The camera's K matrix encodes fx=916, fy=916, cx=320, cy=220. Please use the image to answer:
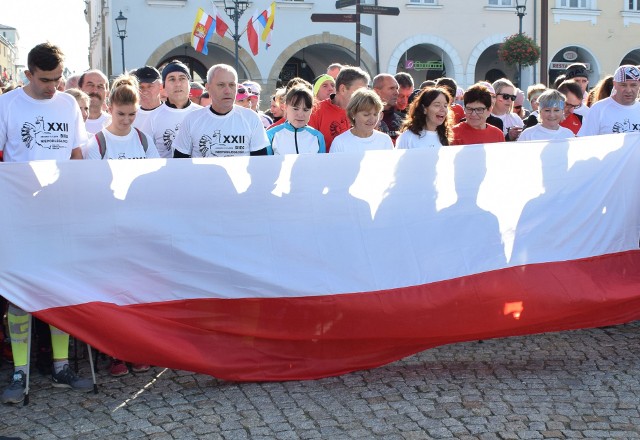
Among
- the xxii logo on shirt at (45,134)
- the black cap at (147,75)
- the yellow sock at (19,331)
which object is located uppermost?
the black cap at (147,75)

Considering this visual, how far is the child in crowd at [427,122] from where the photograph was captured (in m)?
6.95

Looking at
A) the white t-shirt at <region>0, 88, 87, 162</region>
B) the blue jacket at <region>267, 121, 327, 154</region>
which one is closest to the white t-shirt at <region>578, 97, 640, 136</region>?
the blue jacket at <region>267, 121, 327, 154</region>

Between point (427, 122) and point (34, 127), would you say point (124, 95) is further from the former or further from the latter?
point (427, 122)

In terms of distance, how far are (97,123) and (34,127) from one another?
85.5 inches

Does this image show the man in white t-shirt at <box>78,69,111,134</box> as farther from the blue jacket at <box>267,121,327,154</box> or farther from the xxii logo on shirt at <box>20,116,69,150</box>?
the xxii logo on shirt at <box>20,116,69,150</box>

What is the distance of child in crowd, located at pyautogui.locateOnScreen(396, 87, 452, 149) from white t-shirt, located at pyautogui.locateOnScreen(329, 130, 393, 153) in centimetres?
20

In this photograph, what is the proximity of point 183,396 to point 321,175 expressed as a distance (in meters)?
1.59

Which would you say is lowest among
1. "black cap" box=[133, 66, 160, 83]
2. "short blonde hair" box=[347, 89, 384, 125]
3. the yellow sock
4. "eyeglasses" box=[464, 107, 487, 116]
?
the yellow sock

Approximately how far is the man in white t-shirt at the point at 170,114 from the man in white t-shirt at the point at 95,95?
0.64m

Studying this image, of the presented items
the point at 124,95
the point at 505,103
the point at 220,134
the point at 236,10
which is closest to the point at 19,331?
the point at 124,95

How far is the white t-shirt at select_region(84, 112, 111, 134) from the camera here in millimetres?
7680

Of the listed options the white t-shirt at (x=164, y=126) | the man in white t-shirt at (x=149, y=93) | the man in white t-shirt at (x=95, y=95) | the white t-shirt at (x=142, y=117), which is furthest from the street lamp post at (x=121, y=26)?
the white t-shirt at (x=164, y=126)

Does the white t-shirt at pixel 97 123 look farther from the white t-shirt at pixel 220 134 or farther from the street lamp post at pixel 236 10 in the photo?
the street lamp post at pixel 236 10

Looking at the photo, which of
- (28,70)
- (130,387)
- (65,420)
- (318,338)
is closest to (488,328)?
(318,338)
